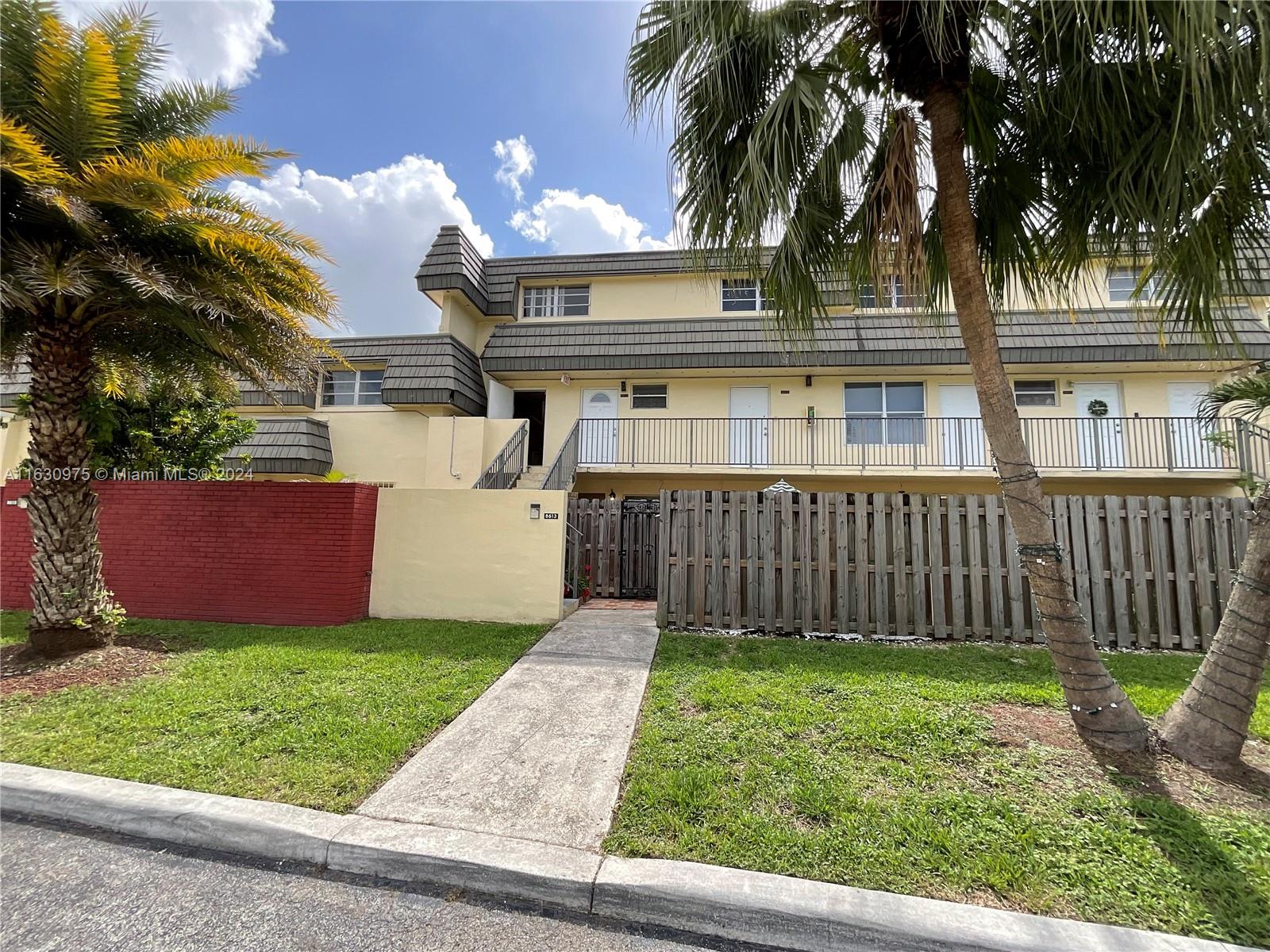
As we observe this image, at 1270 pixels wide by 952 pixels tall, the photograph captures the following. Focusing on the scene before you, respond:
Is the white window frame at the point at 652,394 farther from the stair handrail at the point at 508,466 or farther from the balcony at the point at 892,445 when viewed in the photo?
the stair handrail at the point at 508,466

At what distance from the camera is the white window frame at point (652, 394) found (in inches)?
553

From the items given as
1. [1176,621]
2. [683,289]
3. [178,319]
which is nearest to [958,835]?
[1176,621]

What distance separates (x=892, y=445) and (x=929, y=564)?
6.37 m

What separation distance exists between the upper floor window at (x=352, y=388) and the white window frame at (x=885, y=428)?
1169cm

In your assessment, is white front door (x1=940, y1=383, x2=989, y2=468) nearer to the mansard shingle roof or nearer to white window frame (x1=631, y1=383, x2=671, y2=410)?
the mansard shingle roof

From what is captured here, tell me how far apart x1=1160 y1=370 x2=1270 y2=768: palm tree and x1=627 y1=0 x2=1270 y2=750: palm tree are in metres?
0.26

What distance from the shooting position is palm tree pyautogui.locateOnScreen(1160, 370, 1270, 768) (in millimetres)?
3369

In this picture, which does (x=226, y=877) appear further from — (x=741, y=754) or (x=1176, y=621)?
(x=1176, y=621)

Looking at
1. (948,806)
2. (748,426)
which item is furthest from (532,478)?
(948,806)

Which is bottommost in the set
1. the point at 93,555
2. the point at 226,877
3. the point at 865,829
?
the point at 226,877

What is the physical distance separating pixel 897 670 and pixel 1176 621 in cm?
401

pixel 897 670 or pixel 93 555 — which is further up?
pixel 93 555

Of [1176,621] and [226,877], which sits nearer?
[226,877]

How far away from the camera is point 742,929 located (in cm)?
234
